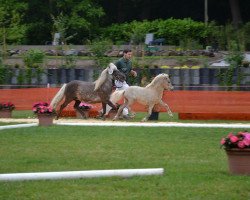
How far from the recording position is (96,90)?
21719mm

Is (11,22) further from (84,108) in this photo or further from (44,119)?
(44,119)

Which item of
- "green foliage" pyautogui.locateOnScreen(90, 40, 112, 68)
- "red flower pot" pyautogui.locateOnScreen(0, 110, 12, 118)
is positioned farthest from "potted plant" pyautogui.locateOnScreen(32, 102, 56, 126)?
"green foliage" pyautogui.locateOnScreen(90, 40, 112, 68)

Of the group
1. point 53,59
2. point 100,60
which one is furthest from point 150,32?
point 100,60

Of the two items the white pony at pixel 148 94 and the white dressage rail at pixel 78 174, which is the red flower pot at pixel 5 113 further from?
the white dressage rail at pixel 78 174

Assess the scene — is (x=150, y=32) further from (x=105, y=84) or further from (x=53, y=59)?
(x=105, y=84)

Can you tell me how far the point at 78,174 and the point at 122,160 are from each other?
1.99 m

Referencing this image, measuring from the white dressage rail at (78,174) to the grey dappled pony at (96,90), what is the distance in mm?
11127

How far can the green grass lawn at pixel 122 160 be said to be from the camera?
9.43 m

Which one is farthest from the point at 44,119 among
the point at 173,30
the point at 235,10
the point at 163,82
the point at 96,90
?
the point at 235,10

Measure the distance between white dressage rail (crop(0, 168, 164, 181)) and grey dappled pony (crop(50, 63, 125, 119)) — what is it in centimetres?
1113

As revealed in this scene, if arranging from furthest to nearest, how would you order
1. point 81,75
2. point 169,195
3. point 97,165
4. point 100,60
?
point 100,60 → point 81,75 → point 97,165 → point 169,195

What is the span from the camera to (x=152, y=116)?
71.5ft

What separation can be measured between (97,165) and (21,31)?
3897 centimetres

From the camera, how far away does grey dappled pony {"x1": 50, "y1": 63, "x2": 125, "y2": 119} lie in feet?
71.1
